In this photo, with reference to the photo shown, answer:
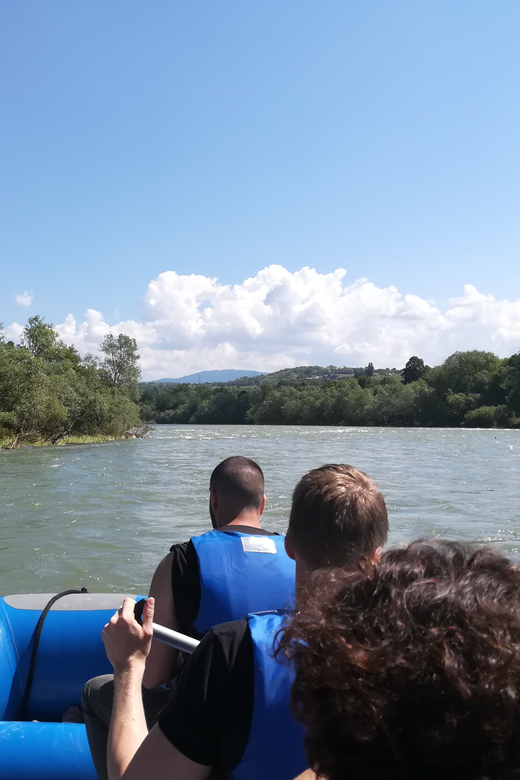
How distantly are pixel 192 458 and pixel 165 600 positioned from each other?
20.9m

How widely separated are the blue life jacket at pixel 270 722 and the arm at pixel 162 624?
0.89 m

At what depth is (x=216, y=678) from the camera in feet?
3.67

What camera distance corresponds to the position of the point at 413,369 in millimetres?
93500

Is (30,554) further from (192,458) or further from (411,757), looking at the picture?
(192,458)

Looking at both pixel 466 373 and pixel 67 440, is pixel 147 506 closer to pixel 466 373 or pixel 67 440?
pixel 67 440

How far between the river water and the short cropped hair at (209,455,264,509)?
1872 millimetres

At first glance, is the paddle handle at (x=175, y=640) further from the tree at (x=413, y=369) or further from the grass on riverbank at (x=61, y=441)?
the tree at (x=413, y=369)

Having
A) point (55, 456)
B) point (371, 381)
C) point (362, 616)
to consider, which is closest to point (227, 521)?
point (362, 616)

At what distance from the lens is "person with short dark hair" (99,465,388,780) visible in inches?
43.2

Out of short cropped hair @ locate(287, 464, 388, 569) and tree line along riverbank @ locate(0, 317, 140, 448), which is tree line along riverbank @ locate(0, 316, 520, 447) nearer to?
tree line along riverbank @ locate(0, 317, 140, 448)

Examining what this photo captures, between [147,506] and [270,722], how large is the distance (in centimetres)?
1142

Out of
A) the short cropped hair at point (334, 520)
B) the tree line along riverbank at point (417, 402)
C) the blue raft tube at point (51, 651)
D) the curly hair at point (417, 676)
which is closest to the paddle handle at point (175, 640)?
the short cropped hair at point (334, 520)

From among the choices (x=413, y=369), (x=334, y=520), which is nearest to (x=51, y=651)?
(x=334, y=520)

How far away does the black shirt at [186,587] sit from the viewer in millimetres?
2104
